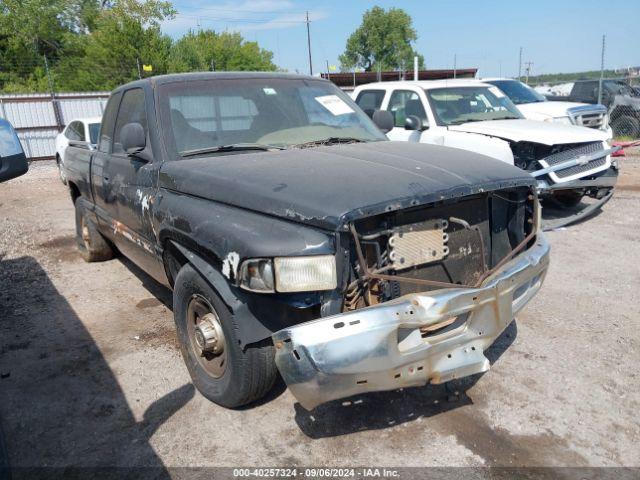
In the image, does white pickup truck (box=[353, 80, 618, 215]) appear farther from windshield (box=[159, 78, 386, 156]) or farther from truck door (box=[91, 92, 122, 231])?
truck door (box=[91, 92, 122, 231])

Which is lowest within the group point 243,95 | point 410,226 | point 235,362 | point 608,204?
point 608,204

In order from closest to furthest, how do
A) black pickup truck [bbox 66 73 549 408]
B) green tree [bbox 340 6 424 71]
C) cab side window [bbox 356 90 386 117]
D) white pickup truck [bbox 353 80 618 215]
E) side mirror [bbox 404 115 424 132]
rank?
black pickup truck [bbox 66 73 549 408]
white pickup truck [bbox 353 80 618 215]
side mirror [bbox 404 115 424 132]
cab side window [bbox 356 90 386 117]
green tree [bbox 340 6 424 71]

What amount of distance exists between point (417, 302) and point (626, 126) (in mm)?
15553

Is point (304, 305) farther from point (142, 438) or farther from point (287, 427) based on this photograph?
point (142, 438)

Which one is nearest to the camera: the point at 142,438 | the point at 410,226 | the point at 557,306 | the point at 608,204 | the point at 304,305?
the point at 304,305

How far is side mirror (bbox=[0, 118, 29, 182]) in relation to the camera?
91.4 inches

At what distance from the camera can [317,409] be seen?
119 inches

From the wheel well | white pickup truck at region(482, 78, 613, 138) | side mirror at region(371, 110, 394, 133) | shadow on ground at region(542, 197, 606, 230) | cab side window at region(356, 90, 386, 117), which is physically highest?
cab side window at region(356, 90, 386, 117)

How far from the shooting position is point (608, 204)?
8.09 m

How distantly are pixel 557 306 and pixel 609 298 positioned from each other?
1.77ft

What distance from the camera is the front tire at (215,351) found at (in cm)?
269

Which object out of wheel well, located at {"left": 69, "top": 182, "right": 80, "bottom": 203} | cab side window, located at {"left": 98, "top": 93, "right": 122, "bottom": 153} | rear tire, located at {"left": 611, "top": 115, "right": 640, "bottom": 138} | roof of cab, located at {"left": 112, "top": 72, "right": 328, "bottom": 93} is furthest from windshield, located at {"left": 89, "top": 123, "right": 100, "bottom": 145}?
rear tire, located at {"left": 611, "top": 115, "right": 640, "bottom": 138}

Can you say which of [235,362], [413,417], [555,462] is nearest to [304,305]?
[235,362]

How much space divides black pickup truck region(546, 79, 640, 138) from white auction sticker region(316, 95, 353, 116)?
1235 centimetres
